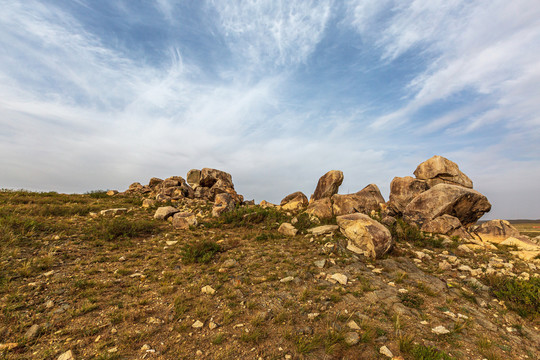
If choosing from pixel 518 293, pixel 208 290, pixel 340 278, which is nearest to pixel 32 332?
pixel 208 290

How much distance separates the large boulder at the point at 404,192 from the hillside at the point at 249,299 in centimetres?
672

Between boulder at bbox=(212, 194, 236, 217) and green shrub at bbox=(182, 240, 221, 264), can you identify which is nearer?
green shrub at bbox=(182, 240, 221, 264)

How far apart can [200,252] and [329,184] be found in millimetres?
13574

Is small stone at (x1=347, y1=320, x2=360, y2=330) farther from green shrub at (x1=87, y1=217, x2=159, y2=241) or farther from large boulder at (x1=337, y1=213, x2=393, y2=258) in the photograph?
green shrub at (x1=87, y1=217, x2=159, y2=241)

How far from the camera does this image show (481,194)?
15.4 metres

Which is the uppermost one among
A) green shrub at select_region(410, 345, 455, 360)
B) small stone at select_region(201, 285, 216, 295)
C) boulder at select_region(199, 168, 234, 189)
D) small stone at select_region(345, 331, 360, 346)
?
boulder at select_region(199, 168, 234, 189)

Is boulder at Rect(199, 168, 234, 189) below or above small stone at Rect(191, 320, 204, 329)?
above

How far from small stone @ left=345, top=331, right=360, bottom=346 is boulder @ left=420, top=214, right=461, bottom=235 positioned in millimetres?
12172

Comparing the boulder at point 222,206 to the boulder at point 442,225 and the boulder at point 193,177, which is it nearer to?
the boulder at point 193,177

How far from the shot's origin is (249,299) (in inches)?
253

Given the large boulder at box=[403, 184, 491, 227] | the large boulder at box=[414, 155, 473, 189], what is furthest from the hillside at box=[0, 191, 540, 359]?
the large boulder at box=[414, 155, 473, 189]

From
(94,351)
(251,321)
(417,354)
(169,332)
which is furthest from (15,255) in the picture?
(417,354)

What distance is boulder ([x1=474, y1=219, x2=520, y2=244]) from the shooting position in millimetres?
14039

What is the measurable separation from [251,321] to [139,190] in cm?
2656
